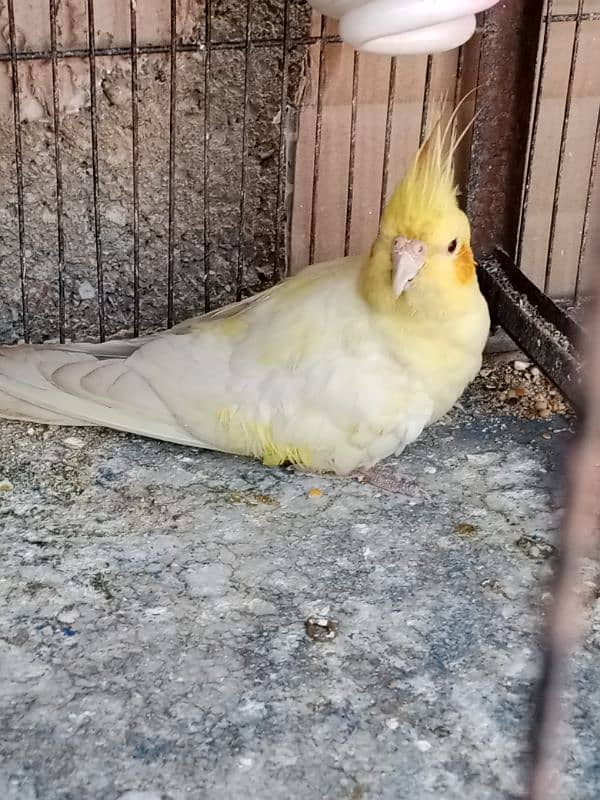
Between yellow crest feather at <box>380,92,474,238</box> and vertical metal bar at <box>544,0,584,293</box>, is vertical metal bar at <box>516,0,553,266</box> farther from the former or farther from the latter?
yellow crest feather at <box>380,92,474,238</box>

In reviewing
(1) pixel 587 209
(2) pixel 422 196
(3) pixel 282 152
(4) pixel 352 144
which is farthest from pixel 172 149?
(1) pixel 587 209

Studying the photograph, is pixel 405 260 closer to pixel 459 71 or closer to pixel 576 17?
pixel 459 71

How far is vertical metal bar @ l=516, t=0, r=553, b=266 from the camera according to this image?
2473 millimetres

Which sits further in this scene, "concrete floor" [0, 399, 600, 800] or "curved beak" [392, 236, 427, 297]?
"curved beak" [392, 236, 427, 297]

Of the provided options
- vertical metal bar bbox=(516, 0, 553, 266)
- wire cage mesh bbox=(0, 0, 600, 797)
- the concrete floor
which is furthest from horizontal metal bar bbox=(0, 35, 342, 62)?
the concrete floor

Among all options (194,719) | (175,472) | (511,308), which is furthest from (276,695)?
(511,308)

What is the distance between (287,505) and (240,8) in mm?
1218

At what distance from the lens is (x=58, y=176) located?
249cm

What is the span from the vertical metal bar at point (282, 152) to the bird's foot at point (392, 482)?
745mm

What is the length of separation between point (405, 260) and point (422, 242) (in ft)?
0.19

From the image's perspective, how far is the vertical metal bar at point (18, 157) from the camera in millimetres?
2357

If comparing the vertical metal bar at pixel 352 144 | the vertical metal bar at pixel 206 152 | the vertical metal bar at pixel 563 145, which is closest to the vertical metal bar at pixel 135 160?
the vertical metal bar at pixel 206 152

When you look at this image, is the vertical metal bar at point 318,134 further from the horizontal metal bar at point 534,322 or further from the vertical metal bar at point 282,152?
the horizontal metal bar at point 534,322

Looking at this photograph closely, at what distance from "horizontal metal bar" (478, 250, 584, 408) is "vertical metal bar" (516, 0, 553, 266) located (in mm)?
76
